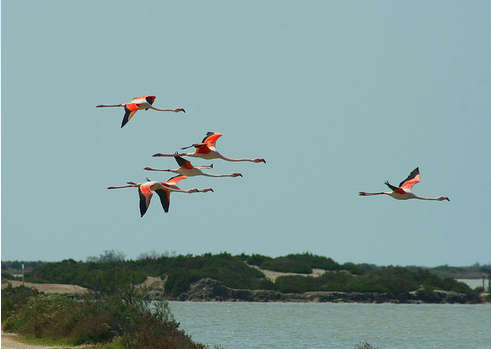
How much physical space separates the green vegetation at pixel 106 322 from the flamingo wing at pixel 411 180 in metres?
9.25

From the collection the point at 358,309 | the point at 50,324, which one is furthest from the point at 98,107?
the point at 358,309

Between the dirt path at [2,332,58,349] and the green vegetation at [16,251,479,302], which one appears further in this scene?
the green vegetation at [16,251,479,302]

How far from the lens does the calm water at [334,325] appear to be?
43312mm

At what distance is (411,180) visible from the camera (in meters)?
18.3

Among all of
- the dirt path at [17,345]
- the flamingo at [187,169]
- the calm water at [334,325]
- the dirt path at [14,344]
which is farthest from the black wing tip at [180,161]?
the calm water at [334,325]

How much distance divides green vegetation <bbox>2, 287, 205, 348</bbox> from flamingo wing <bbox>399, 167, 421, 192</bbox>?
9.25 m

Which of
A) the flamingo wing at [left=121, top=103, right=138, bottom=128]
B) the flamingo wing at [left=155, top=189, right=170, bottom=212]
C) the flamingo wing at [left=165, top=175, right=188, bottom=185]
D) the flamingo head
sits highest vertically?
the flamingo head

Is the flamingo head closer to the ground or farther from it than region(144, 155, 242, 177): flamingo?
farther from it

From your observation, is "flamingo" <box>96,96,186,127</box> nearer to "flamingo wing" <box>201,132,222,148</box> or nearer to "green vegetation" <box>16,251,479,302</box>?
"flamingo wing" <box>201,132,222,148</box>

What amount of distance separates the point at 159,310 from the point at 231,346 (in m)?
11.5

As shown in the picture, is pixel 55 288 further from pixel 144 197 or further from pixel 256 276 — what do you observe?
pixel 144 197

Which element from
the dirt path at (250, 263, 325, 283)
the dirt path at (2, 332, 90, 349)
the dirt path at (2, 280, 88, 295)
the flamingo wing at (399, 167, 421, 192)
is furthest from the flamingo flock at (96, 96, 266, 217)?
the dirt path at (250, 263, 325, 283)

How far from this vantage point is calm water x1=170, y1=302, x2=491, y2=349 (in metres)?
43.3

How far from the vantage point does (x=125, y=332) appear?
88.1ft
